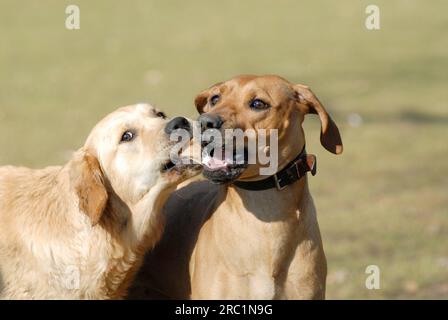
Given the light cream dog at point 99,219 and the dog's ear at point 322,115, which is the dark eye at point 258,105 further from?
the light cream dog at point 99,219

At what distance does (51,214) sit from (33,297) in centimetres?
53

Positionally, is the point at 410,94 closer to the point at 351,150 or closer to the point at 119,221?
the point at 351,150

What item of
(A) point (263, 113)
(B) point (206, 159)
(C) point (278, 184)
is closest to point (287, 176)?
(C) point (278, 184)

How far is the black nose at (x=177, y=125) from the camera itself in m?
6.26

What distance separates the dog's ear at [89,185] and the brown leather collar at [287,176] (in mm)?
833

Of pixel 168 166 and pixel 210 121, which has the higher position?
pixel 210 121

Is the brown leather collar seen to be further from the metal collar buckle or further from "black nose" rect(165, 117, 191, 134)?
"black nose" rect(165, 117, 191, 134)

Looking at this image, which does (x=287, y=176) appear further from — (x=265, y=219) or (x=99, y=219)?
(x=99, y=219)

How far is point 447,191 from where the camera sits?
1184 centimetres

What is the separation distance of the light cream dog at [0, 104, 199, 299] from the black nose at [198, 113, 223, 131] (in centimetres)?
23

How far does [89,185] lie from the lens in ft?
20.5

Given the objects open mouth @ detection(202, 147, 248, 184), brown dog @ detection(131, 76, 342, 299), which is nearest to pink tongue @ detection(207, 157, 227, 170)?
open mouth @ detection(202, 147, 248, 184)

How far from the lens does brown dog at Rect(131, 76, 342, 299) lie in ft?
20.4

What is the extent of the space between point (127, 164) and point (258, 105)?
873 millimetres
